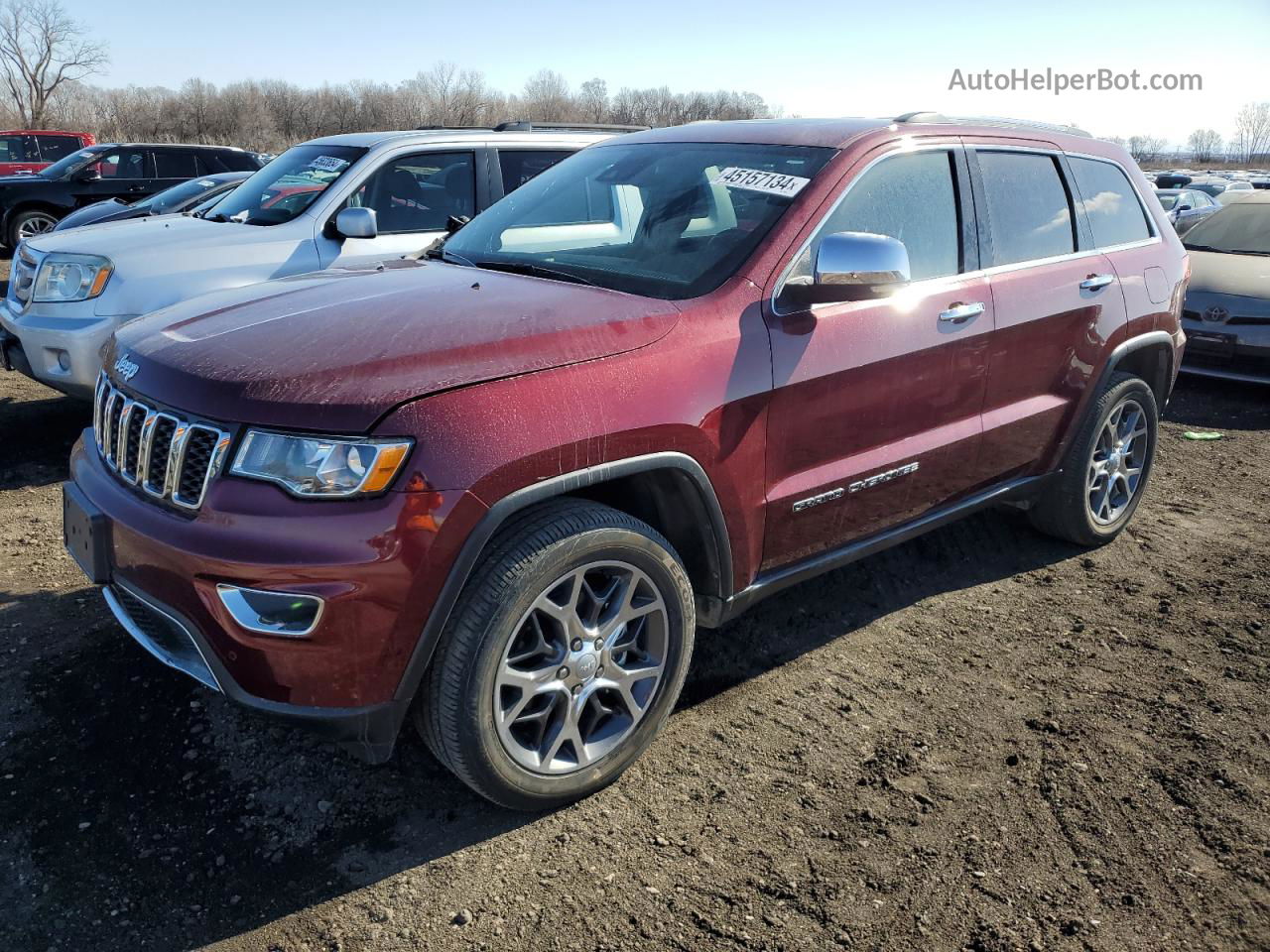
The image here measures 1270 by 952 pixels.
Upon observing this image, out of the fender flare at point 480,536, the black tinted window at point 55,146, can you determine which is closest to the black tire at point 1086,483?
the fender flare at point 480,536

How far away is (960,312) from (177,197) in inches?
356

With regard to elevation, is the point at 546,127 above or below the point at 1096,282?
above

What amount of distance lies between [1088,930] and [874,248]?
188 centimetres

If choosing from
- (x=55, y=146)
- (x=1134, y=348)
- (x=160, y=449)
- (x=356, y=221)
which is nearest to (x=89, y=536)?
(x=160, y=449)

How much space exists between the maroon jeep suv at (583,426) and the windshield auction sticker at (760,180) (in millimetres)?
14

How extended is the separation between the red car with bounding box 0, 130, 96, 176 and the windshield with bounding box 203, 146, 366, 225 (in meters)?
18.3

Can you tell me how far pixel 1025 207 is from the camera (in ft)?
12.9

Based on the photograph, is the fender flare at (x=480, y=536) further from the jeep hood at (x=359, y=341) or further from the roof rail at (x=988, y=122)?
the roof rail at (x=988, y=122)

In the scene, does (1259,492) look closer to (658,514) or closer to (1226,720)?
(1226,720)

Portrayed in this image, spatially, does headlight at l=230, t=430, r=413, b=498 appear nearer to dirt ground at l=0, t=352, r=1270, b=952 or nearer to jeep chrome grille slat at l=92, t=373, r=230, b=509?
jeep chrome grille slat at l=92, t=373, r=230, b=509

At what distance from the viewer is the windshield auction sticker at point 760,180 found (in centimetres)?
319

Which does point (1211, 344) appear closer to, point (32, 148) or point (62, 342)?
point (62, 342)

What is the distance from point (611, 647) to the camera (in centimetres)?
275

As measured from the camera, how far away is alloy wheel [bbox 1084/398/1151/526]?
4.47 m
